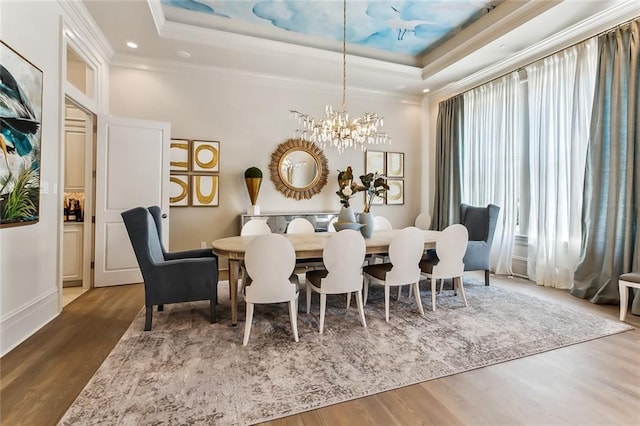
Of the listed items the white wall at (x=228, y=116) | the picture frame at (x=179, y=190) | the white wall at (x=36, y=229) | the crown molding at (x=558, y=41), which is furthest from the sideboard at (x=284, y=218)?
the crown molding at (x=558, y=41)

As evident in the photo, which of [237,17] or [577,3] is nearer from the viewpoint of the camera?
[577,3]

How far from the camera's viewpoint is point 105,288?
151 inches

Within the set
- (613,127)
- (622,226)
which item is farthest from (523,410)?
(613,127)

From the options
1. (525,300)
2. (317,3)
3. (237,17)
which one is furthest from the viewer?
(237,17)

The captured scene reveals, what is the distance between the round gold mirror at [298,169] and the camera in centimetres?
511

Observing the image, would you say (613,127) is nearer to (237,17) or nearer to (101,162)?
(237,17)

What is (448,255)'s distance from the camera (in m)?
3.09

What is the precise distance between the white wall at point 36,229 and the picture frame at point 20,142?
0.09m

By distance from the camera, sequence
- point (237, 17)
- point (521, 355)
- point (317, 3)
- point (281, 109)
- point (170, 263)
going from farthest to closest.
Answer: point (281, 109) < point (237, 17) < point (317, 3) < point (170, 263) < point (521, 355)

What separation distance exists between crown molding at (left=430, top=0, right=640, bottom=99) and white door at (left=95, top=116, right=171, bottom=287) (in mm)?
4842

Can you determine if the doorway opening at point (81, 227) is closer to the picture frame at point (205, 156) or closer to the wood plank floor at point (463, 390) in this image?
the picture frame at point (205, 156)

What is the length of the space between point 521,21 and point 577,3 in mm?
529

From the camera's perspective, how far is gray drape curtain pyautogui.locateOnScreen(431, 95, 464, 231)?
17.9 feet

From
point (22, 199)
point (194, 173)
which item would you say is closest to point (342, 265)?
point (22, 199)
